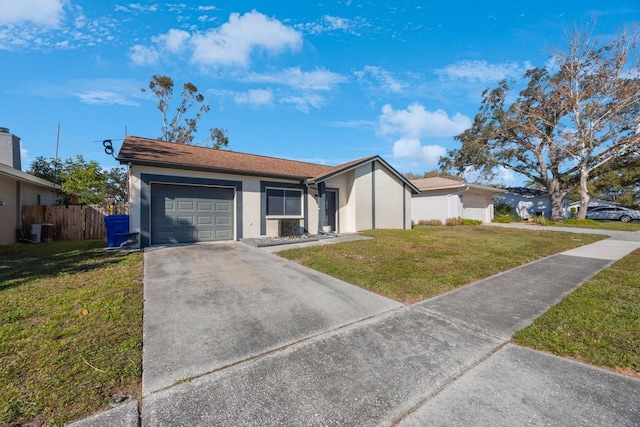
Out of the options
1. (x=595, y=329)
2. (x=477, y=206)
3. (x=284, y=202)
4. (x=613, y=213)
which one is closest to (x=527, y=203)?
(x=613, y=213)

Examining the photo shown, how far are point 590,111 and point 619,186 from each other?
699 inches

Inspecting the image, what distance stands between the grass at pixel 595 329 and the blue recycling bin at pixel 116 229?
10.6m

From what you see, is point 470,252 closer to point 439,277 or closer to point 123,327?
point 439,277

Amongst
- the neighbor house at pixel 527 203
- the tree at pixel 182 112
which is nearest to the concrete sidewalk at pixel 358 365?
the tree at pixel 182 112

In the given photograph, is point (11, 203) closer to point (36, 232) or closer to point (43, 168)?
point (36, 232)

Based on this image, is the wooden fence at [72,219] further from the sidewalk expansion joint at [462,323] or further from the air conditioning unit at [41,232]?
the sidewalk expansion joint at [462,323]

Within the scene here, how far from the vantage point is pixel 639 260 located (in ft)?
22.7

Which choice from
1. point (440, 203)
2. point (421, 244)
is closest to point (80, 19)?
point (421, 244)

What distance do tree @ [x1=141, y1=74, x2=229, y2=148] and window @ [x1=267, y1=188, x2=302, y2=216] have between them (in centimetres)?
1871

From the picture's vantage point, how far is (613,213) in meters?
26.0

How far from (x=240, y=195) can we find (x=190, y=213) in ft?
6.43

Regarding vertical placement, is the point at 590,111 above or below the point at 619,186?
above

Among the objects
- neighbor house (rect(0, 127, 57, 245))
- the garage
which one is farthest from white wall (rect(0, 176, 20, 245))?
the garage

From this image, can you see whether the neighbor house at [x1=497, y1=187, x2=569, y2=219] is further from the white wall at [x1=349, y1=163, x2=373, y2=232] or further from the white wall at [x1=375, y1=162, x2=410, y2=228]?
the white wall at [x1=349, y1=163, x2=373, y2=232]
